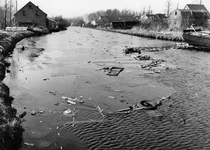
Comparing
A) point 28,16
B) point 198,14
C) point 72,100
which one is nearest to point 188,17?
point 198,14

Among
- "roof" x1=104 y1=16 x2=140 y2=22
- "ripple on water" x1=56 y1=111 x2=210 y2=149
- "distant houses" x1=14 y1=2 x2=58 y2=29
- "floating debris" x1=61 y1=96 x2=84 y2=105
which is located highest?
"roof" x1=104 y1=16 x2=140 y2=22

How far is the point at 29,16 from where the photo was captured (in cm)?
7344

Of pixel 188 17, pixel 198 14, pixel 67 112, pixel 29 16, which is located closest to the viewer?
pixel 67 112

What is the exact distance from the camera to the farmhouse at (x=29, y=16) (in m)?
72.8

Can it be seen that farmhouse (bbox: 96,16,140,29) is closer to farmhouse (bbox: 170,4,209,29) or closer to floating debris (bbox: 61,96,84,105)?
farmhouse (bbox: 170,4,209,29)

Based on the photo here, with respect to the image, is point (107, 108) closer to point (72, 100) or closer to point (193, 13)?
point (72, 100)

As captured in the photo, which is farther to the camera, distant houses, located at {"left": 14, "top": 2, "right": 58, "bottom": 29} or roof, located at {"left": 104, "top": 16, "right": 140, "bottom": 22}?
roof, located at {"left": 104, "top": 16, "right": 140, "bottom": 22}

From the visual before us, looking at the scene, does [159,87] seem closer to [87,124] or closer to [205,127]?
[205,127]

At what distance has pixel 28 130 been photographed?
8789mm

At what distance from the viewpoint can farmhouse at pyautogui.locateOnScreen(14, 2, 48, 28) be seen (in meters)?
72.8

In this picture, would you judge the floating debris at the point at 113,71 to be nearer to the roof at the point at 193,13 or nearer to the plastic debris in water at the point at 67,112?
the plastic debris in water at the point at 67,112

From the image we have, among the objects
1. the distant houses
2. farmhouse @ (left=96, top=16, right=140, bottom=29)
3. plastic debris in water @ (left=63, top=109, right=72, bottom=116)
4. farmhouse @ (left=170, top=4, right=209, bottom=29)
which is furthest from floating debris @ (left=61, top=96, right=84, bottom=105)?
farmhouse @ (left=96, top=16, right=140, bottom=29)

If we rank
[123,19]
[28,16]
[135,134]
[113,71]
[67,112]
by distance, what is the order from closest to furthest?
1. [135,134]
2. [67,112]
3. [113,71]
4. [28,16]
5. [123,19]

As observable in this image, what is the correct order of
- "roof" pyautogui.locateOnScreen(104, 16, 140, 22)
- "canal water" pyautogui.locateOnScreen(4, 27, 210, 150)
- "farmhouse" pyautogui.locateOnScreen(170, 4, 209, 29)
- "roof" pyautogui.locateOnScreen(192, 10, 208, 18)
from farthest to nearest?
"roof" pyautogui.locateOnScreen(104, 16, 140, 22) → "roof" pyautogui.locateOnScreen(192, 10, 208, 18) → "farmhouse" pyautogui.locateOnScreen(170, 4, 209, 29) → "canal water" pyautogui.locateOnScreen(4, 27, 210, 150)
